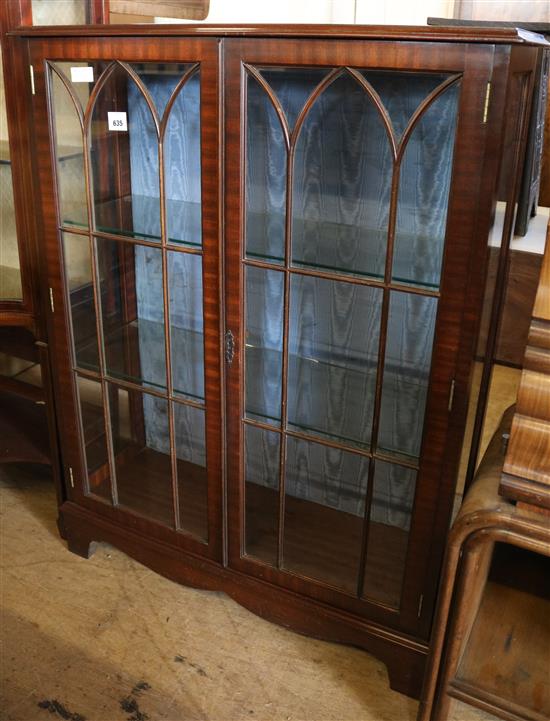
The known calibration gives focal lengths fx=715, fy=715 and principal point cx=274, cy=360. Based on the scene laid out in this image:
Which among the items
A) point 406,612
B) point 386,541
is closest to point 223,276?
point 386,541

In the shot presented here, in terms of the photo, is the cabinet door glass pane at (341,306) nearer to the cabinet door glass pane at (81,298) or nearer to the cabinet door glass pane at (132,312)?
the cabinet door glass pane at (132,312)

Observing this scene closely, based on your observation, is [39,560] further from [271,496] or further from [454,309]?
[454,309]

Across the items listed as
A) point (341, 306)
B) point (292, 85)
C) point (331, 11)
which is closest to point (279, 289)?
point (341, 306)

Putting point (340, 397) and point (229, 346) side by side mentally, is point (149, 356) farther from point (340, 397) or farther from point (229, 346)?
point (340, 397)

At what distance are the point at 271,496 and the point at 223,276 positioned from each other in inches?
18.8

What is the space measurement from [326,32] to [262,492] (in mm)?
885

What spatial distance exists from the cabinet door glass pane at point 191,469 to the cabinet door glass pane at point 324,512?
20 cm

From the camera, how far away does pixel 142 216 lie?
144 centimetres

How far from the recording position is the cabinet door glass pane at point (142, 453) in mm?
1612

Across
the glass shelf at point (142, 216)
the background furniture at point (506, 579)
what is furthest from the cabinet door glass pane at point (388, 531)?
the glass shelf at point (142, 216)

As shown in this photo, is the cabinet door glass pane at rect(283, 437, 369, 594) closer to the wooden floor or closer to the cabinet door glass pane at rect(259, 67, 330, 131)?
the wooden floor

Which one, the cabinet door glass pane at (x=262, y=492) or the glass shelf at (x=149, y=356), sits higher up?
the glass shelf at (x=149, y=356)

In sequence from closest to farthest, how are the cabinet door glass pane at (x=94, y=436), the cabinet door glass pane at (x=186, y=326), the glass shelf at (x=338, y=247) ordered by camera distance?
1. the glass shelf at (x=338, y=247)
2. the cabinet door glass pane at (x=186, y=326)
3. the cabinet door glass pane at (x=94, y=436)

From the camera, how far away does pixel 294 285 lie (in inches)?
51.1
